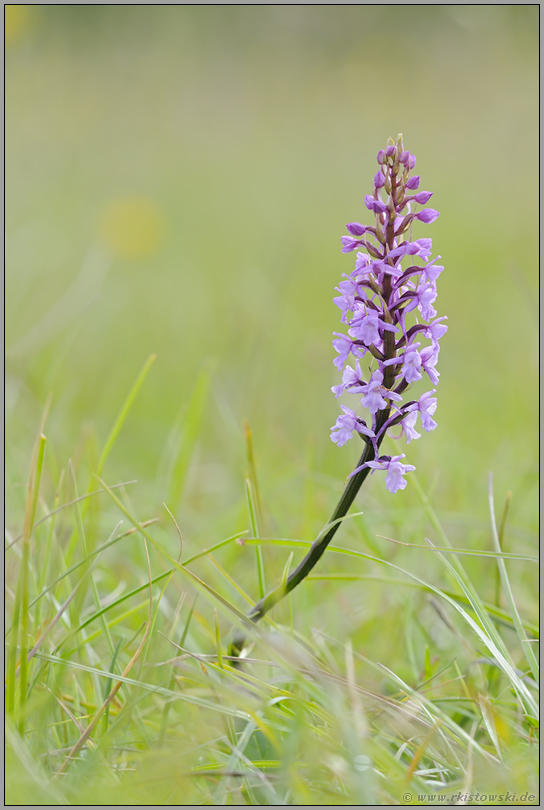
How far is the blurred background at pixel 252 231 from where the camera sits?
161 inches

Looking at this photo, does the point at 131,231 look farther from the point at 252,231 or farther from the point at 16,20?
the point at 16,20

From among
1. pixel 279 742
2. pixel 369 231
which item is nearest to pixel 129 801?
pixel 279 742

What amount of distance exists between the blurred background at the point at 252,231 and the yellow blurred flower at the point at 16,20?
0.04 meters

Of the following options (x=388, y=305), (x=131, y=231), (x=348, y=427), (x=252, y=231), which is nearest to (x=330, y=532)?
(x=348, y=427)

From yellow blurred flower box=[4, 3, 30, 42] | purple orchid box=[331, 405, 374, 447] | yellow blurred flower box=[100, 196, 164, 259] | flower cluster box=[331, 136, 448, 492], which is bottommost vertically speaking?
purple orchid box=[331, 405, 374, 447]

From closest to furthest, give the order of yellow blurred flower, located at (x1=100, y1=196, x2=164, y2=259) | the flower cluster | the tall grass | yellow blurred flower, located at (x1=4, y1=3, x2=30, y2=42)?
the tall grass, the flower cluster, yellow blurred flower, located at (x1=4, y1=3, x2=30, y2=42), yellow blurred flower, located at (x1=100, y1=196, x2=164, y2=259)

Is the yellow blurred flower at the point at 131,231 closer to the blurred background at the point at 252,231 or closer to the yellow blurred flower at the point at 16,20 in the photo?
the blurred background at the point at 252,231

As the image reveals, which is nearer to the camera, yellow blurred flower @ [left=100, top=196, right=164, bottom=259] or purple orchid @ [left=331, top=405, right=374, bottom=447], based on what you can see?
purple orchid @ [left=331, top=405, right=374, bottom=447]

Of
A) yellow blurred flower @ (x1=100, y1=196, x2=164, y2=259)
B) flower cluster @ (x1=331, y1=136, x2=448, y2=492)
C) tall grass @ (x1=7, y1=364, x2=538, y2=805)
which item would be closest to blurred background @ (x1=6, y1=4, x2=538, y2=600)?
yellow blurred flower @ (x1=100, y1=196, x2=164, y2=259)

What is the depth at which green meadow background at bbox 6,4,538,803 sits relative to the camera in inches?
129

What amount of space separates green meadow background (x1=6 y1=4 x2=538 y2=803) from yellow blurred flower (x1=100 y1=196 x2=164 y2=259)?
0.02 metres

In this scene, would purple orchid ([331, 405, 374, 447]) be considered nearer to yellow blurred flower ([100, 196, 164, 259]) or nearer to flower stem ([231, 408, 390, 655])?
flower stem ([231, 408, 390, 655])

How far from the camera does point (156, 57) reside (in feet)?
32.7

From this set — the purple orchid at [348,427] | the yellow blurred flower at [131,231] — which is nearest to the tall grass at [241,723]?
the purple orchid at [348,427]
